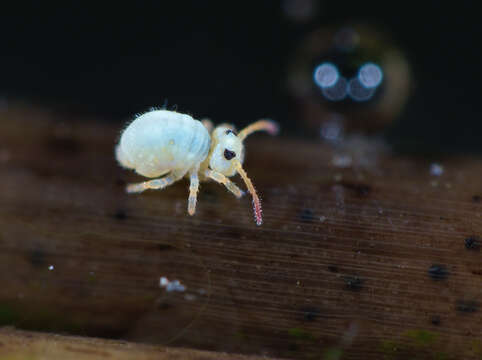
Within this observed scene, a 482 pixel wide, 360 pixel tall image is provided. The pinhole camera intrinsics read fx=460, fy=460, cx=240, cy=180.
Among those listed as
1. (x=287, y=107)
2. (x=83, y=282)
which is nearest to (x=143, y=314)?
(x=83, y=282)

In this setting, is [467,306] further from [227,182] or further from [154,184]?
[154,184]

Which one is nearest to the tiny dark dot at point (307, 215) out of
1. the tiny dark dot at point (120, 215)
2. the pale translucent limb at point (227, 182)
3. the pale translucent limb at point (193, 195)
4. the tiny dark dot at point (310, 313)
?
the pale translucent limb at point (227, 182)

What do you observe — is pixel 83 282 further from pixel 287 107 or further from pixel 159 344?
pixel 287 107

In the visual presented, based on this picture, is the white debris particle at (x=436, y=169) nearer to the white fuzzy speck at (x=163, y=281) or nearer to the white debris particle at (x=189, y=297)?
the white debris particle at (x=189, y=297)

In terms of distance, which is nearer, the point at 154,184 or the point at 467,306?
the point at 467,306

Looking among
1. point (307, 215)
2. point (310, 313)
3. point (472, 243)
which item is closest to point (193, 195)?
point (307, 215)
